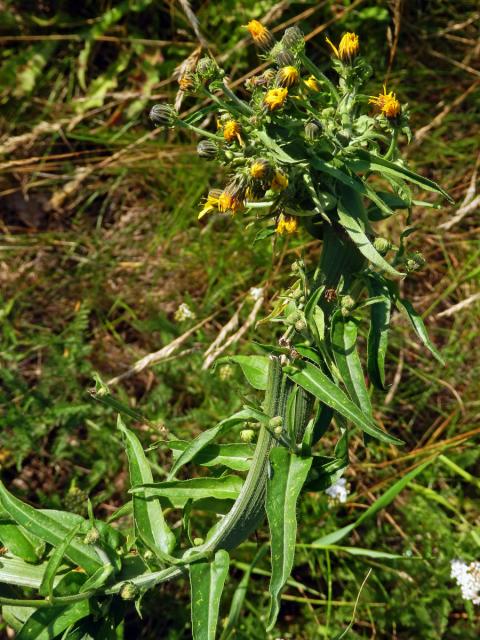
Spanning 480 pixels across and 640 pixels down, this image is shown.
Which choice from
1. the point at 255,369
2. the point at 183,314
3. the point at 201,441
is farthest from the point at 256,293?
the point at 201,441

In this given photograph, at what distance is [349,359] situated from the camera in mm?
2002

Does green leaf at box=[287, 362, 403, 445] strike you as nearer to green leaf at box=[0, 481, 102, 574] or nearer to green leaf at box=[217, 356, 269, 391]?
green leaf at box=[217, 356, 269, 391]

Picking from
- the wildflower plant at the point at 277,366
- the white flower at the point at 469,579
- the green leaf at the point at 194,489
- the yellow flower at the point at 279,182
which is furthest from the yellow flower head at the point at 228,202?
the white flower at the point at 469,579

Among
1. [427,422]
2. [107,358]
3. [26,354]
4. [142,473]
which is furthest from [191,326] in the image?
[142,473]

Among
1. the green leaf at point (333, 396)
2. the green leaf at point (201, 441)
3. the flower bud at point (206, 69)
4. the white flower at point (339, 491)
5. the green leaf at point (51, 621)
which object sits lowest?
the white flower at point (339, 491)

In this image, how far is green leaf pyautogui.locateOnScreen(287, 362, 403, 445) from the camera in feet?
6.05

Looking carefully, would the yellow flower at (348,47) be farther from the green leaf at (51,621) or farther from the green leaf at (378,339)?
the green leaf at (51,621)

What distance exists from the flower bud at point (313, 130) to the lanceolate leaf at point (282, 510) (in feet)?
3.00

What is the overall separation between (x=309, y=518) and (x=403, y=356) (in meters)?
1.10

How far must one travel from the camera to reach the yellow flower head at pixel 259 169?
180cm

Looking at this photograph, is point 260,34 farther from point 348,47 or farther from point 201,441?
point 201,441

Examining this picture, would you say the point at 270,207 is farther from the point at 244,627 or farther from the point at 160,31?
the point at 160,31

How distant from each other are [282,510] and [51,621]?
29.5 inches

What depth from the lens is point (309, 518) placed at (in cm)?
358
